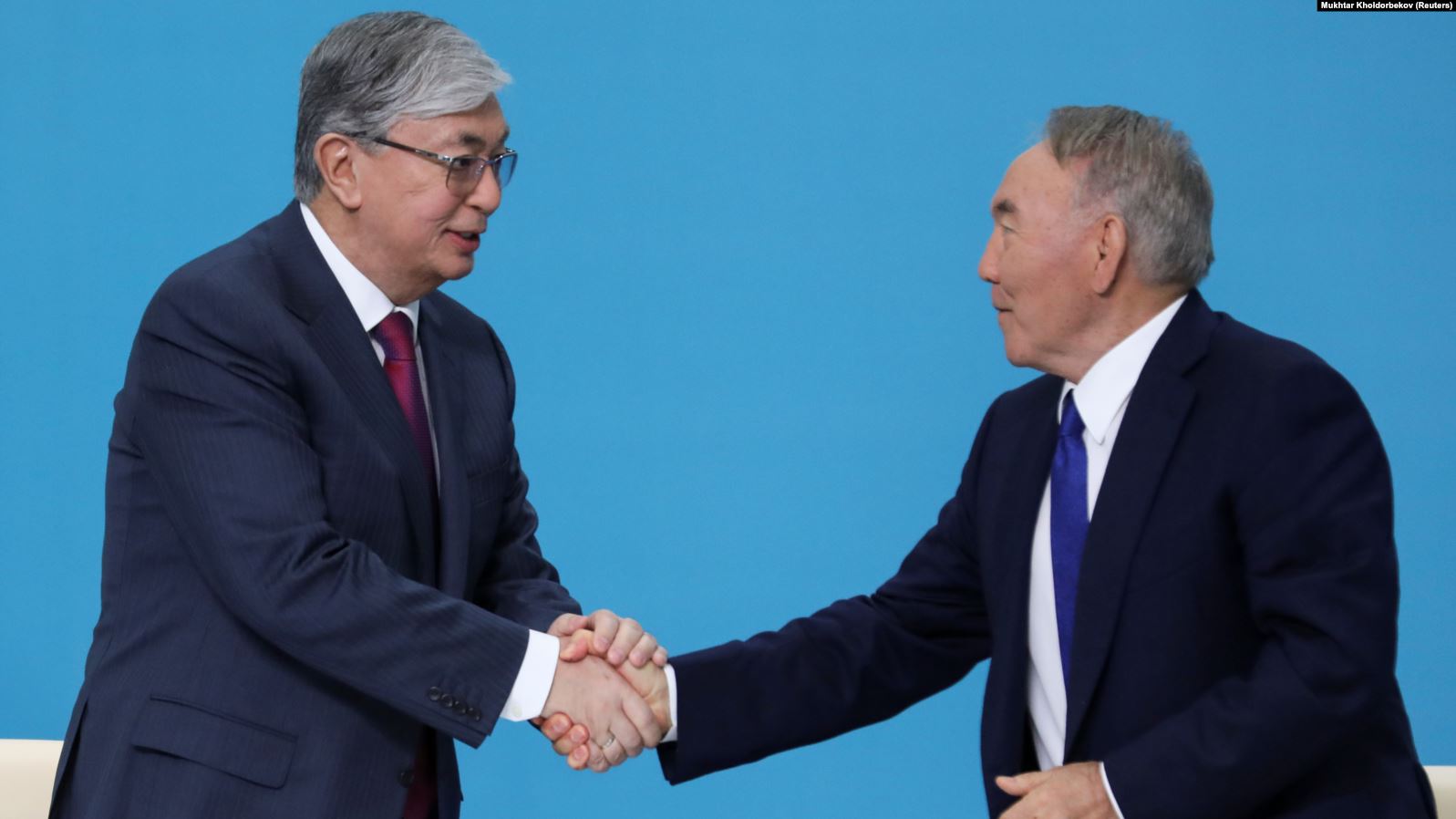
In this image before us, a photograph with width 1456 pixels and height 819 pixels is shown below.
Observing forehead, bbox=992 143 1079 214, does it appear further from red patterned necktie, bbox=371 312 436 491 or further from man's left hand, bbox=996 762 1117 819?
red patterned necktie, bbox=371 312 436 491

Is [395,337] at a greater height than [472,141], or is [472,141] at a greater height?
[472,141]

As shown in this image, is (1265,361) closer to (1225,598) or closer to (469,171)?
(1225,598)

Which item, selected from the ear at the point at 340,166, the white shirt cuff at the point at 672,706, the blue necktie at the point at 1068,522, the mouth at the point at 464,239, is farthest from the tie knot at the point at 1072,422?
the ear at the point at 340,166

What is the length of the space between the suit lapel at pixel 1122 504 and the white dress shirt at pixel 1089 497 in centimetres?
5

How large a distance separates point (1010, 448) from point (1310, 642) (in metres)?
0.52

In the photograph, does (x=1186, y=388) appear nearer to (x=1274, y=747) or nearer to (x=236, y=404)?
(x=1274, y=747)

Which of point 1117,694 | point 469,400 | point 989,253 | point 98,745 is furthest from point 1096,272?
point 98,745

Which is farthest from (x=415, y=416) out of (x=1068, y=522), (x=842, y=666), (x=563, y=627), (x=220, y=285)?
(x=1068, y=522)

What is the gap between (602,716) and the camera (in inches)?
94.4

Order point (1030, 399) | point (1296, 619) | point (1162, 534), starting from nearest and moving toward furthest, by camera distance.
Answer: point (1296, 619) < point (1162, 534) < point (1030, 399)

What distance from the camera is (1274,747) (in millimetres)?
1848

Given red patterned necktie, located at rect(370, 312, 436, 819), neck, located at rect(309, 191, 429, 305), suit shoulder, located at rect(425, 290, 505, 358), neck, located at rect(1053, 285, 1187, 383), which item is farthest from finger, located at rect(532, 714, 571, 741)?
neck, located at rect(1053, 285, 1187, 383)

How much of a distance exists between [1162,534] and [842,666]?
25.4 inches

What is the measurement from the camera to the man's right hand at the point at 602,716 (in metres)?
2.38
